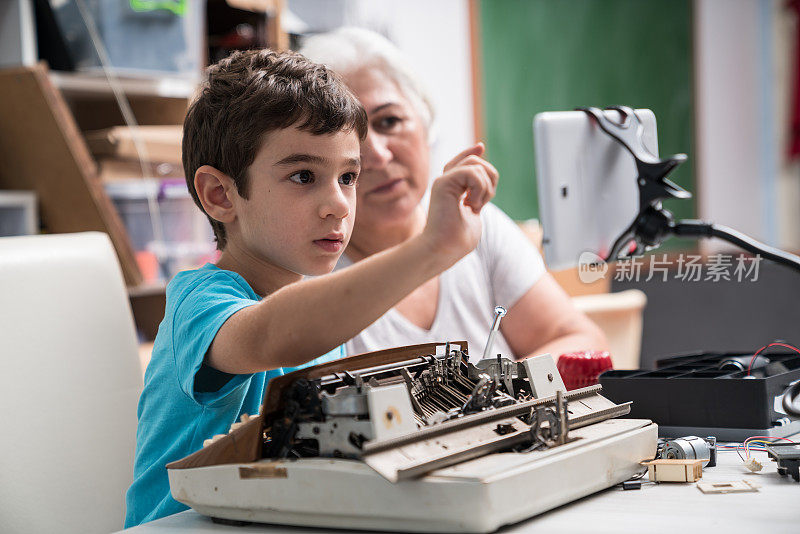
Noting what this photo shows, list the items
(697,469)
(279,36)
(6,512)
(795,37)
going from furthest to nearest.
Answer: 1. (795,37)
2. (279,36)
3. (6,512)
4. (697,469)

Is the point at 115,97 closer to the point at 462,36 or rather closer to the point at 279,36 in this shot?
the point at 279,36

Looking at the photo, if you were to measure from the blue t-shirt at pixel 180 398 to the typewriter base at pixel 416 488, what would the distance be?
13 cm

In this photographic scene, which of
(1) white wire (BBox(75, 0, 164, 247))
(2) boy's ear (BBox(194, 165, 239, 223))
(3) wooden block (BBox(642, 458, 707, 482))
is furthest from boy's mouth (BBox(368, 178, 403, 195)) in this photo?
(1) white wire (BBox(75, 0, 164, 247))

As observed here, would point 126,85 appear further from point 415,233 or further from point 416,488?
point 416,488

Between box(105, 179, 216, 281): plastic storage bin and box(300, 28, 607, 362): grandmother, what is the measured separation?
0.84m

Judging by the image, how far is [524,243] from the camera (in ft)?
5.95

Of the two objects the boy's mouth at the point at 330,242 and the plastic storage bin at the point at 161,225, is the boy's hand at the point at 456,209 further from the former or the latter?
the plastic storage bin at the point at 161,225

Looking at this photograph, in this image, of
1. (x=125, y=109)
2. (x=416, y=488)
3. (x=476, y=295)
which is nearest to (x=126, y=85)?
(x=125, y=109)

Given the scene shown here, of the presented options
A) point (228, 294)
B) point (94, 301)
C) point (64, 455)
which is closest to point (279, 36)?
point (94, 301)

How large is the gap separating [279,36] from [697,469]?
7.23 ft

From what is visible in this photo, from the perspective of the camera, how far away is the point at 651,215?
Answer: 1.11 meters

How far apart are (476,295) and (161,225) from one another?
112 centimetres

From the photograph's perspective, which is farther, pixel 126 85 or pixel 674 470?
pixel 126 85

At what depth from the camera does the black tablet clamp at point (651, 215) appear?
3.48 feet
